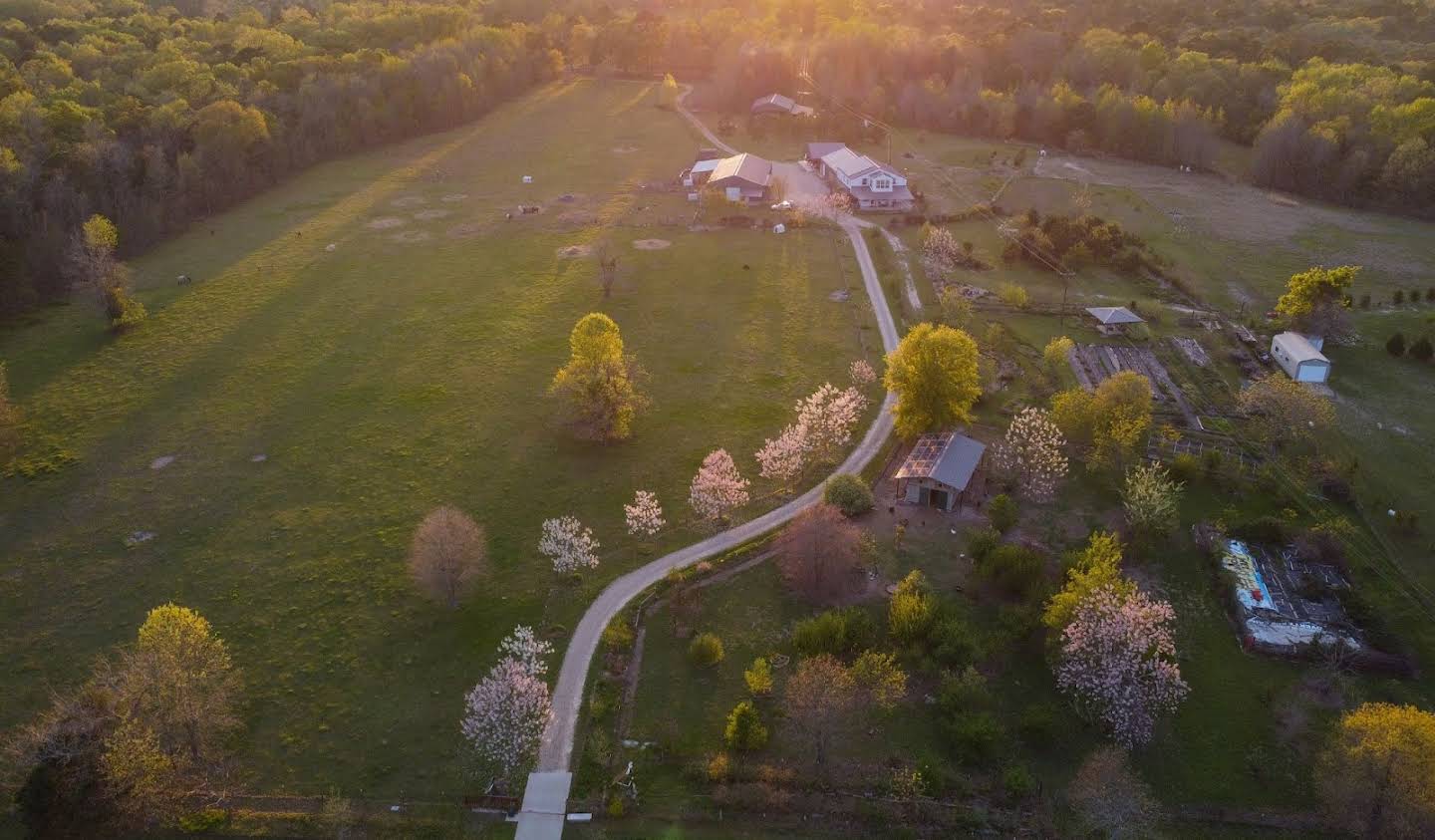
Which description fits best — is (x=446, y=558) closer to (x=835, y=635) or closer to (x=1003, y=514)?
(x=835, y=635)

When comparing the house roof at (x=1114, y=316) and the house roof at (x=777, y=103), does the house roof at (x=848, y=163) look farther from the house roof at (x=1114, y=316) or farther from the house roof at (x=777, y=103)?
the house roof at (x=1114, y=316)

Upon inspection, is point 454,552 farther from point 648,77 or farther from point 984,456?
point 648,77

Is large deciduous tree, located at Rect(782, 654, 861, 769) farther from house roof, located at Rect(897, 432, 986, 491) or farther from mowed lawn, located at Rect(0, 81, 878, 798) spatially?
house roof, located at Rect(897, 432, 986, 491)

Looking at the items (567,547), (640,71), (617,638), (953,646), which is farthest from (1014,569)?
(640,71)

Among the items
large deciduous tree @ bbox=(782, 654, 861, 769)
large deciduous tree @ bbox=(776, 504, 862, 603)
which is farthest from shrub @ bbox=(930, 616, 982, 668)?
large deciduous tree @ bbox=(776, 504, 862, 603)

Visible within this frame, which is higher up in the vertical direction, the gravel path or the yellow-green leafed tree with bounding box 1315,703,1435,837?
the yellow-green leafed tree with bounding box 1315,703,1435,837

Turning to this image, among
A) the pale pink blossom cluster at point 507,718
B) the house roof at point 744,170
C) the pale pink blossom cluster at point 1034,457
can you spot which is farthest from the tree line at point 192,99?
the pale pink blossom cluster at point 1034,457
